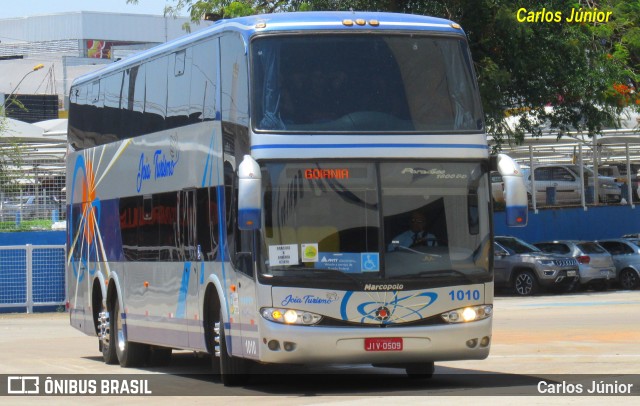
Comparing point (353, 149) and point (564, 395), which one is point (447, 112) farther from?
point (564, 395)

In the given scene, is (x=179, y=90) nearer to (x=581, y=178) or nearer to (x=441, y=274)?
(x=441, y=274)

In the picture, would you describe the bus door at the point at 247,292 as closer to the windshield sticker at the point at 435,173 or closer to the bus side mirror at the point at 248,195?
the bus side mirror at the point at 248,195

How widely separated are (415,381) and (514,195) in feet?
9.51

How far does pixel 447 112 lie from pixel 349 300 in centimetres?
233

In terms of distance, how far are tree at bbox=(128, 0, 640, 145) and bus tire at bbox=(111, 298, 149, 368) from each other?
1691cm

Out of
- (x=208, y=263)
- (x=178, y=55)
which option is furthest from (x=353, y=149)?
(x=178, y=55)

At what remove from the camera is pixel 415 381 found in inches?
586

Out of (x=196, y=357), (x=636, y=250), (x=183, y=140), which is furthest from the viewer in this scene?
(x=636, y=250)

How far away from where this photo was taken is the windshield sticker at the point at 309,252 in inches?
512

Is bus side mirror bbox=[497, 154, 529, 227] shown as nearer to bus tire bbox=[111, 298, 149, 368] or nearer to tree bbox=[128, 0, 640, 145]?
bus tire bbox=[111, 298, 149, 368]

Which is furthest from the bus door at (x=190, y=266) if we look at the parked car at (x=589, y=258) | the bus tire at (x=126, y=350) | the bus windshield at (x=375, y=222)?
the parked car at (x=589, y=258)

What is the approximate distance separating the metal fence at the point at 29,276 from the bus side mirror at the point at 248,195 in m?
21.5

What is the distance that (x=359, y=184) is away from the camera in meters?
13.2

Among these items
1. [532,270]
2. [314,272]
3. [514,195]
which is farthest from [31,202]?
[514,195]
